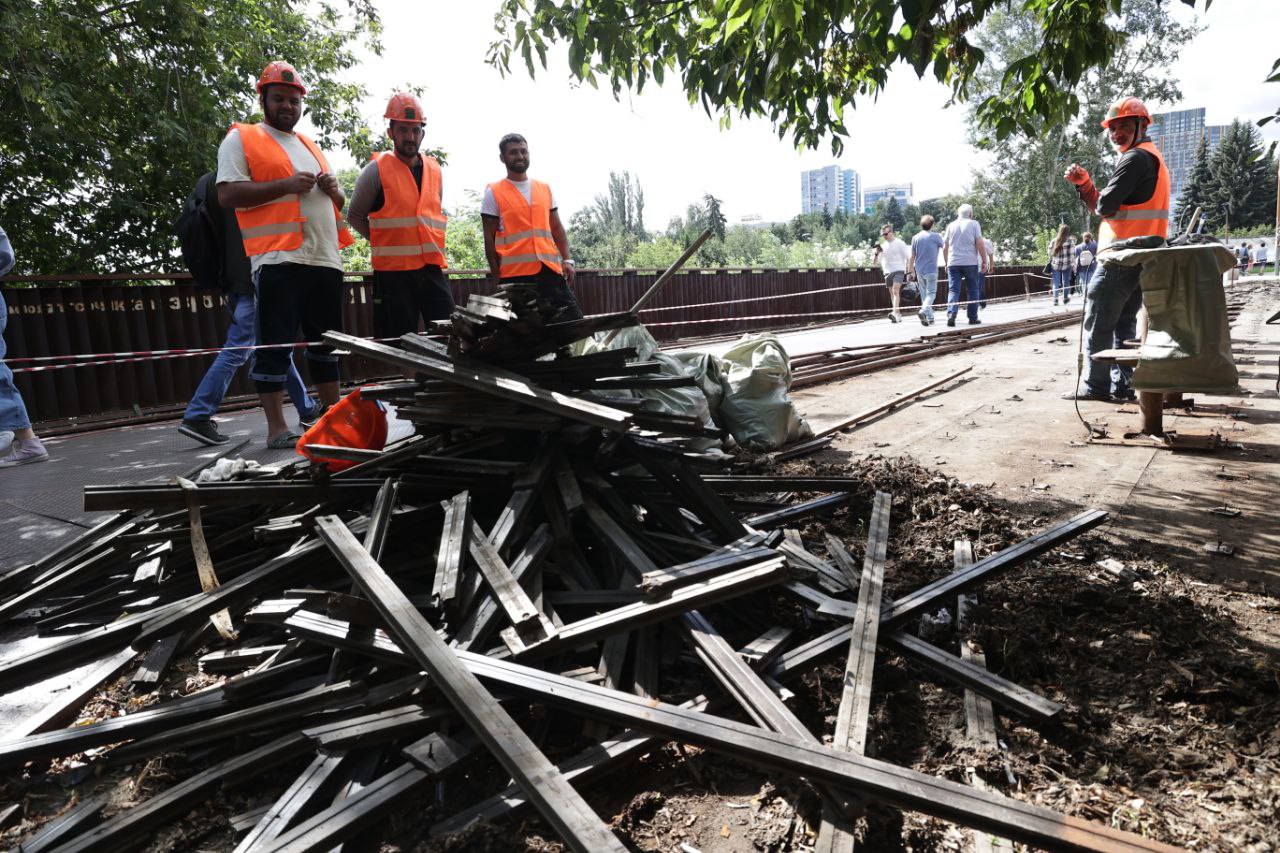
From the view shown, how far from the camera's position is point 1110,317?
6.34 metres

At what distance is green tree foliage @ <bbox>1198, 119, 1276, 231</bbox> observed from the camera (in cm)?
6338

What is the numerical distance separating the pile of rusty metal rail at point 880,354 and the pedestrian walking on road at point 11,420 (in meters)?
6.41

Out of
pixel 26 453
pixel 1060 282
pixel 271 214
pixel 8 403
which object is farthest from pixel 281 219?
pixel 1060 282

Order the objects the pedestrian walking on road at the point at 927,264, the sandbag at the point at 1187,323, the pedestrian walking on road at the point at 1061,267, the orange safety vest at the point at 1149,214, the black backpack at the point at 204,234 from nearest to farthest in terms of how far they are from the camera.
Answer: the sandbag at the point at 1187,323, the black backpack at the point at 204,234, the orange safety vest at the point at 1149,214, the pedestrian walking on road at the point at 927,264, the pedestrian walking on road at the point at 1061,267

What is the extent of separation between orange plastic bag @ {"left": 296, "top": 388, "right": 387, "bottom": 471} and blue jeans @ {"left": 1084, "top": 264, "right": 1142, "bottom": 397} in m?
5.59

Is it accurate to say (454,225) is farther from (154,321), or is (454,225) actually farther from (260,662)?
(260,662)

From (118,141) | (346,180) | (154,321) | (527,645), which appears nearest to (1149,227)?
(527,645)

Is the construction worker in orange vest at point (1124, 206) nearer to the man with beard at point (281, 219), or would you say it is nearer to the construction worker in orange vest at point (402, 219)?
the construction worker in orange vest at point (402, 219)

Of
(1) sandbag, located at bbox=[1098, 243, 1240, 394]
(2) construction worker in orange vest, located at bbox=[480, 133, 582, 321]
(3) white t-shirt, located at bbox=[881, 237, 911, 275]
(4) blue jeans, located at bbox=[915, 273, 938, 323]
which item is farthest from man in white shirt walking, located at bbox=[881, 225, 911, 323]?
(2) construction worker in orange vest, located at bbox=[480, 133, 582, 321]

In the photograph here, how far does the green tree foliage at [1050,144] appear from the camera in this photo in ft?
124

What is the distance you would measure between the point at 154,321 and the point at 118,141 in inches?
137

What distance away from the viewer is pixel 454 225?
120 feet

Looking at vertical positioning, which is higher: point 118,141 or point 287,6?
point 287,6

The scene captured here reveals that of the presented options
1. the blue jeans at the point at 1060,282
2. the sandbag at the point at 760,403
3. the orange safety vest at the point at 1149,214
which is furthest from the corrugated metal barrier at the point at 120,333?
the blue jeans at the point at 1060,282
